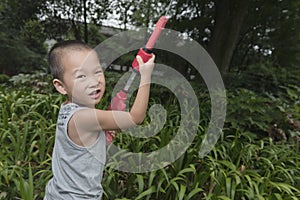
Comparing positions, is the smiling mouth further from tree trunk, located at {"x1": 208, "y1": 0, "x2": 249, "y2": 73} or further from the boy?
tree trunk, located at {"x1": 208, "y1": 0, "x2": 249, "y2": 73}

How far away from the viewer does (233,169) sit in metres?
2.04

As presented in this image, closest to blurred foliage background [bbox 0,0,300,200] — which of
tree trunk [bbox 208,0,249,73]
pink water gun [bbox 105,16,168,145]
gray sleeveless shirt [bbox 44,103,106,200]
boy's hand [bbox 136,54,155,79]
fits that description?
tree trunk [bbox 208,0,249,73]

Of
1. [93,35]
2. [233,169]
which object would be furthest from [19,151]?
[93,35]

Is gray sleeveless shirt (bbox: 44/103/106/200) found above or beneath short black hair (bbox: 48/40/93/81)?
beneath

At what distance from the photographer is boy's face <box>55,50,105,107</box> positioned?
1022 mm

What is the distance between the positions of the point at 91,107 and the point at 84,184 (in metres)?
0.31

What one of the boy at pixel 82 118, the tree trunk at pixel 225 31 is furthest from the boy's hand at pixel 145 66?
the tree trunk at pixel 225 31

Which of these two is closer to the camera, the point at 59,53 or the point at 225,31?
the point at 59,53

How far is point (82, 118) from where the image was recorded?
3.37ft

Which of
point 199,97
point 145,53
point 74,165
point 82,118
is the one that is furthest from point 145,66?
point 199,97

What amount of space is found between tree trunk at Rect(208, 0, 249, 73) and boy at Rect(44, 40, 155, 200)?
352cm

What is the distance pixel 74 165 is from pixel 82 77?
13.5 inches

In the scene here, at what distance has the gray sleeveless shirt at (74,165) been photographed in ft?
3.53

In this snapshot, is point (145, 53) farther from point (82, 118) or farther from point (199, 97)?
point (199, 97)
